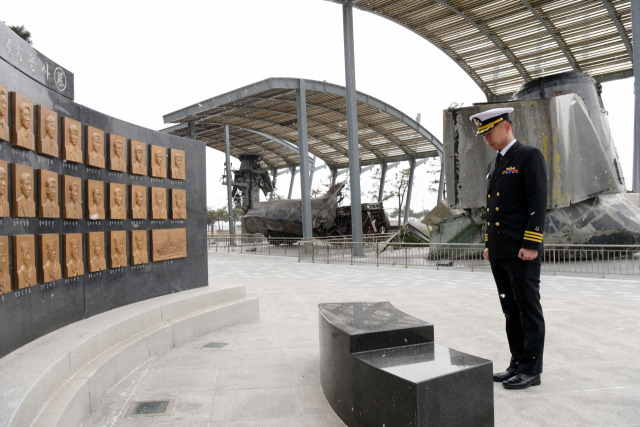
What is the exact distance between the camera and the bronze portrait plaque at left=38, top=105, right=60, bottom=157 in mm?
4098

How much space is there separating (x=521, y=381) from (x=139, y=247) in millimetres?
4448

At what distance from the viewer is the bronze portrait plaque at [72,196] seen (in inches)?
175

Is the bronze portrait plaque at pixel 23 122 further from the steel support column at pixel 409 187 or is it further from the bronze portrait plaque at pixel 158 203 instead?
the steel support column at pixel 409 187

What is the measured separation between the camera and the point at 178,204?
6438 millimetres

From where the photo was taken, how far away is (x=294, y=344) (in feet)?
16.7

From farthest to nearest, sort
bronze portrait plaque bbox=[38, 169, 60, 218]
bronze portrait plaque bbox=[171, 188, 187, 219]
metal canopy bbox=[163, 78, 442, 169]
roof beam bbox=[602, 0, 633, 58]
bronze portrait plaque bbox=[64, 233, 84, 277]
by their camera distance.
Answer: metal canopy bbox=[163, 78, 442, 169]
roof beam bbox=[602, 0, 633, 58]
bronze portrait plaque bbox=[171, 188, 187, 219]
bronze portrait plaque bbox=[64, 233, 84, 277]
bronze portrait plaque bbox=[38, 169, 60, 218]

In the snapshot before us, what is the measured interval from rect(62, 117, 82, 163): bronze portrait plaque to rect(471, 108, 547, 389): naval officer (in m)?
3.83

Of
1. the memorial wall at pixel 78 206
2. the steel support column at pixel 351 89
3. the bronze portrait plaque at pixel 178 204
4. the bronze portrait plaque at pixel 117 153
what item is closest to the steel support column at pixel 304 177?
the steel support column at pixel 351 89

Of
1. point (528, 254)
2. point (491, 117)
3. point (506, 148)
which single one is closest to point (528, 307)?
point (528, 254)

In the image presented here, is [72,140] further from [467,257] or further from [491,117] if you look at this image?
[467,257]

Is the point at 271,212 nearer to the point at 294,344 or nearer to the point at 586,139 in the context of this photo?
the point at 586,139

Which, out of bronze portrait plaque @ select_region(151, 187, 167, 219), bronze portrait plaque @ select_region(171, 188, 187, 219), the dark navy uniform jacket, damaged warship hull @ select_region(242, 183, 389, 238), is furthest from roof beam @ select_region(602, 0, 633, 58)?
bronze portrait plaque @ select_region(151, 187, 167, 219)

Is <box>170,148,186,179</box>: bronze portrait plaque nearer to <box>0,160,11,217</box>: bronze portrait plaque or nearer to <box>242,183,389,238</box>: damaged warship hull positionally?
<box>0,160,11,217</box>: bronze portrait plaque

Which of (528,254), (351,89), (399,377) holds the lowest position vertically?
(399,377)
